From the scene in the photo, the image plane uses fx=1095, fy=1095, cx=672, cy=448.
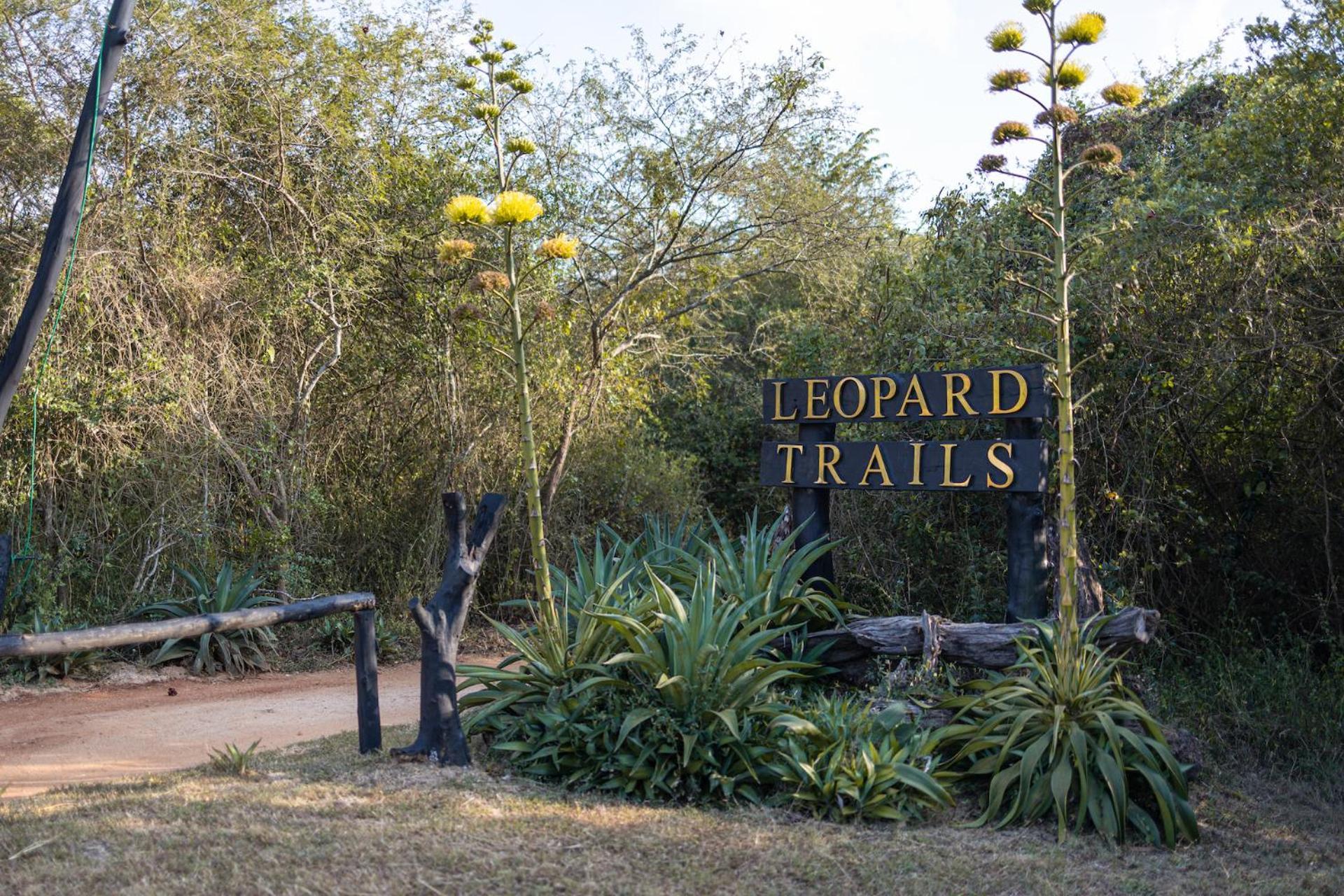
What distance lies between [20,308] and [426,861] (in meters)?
6.44

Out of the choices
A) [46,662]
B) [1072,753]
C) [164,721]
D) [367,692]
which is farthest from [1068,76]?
[46,662]

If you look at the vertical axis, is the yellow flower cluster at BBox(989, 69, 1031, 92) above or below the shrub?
above

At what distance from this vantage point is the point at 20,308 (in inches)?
320

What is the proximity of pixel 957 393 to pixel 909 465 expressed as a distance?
1.69 ft

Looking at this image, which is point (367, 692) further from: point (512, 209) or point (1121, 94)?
point (1121, 94)

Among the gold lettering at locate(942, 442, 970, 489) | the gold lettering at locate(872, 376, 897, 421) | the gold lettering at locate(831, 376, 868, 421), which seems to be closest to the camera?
the gold lettering at locate(942, 442, 970, 489)

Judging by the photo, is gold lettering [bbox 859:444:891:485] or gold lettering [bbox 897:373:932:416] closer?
gold lettering [bbox 897:373:932:416]

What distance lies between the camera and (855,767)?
15.2 ft

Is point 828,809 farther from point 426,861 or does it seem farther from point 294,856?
point 294,856

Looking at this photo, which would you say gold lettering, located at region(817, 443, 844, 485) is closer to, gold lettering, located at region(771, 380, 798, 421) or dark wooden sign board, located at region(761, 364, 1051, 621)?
dark wooden sign board, located at region(761, 364, 1051, 621)

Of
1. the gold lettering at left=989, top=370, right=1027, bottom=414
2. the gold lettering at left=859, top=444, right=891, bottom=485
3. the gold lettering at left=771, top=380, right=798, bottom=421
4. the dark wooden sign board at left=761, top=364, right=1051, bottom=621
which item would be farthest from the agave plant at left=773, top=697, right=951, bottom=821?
the gold lettering at left=771, top=380, right=798, bottom=421

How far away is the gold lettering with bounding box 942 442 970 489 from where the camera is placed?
20.3ft

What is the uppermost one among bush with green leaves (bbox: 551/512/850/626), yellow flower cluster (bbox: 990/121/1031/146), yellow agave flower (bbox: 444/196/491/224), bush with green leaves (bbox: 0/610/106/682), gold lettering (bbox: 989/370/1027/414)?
yellow flower cluster (bbox: 990/121/1031/146)

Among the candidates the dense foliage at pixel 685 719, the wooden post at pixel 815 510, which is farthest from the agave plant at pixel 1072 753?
the wooden post at pixel 815 510
